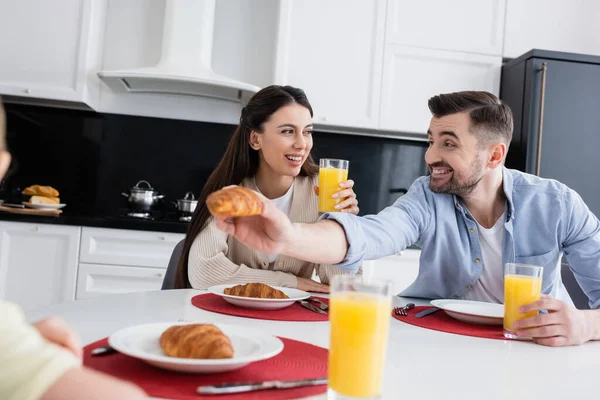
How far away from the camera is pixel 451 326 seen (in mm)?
1198

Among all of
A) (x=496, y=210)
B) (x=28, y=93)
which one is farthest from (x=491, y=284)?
(x=28, y=93)

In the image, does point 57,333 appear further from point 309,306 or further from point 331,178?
A: point 331,178

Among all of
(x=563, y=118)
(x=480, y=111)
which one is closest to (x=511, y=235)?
(x=480, y=111)

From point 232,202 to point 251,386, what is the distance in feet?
0.91

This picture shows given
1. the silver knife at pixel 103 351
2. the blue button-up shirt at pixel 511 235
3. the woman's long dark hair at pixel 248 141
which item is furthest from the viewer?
the woman's long dark hair at pixel 248 141

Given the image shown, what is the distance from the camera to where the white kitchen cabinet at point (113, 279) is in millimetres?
2863

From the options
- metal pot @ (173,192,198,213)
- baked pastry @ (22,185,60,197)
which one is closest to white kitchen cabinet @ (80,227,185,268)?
metal pot @ (173,192,198,213)

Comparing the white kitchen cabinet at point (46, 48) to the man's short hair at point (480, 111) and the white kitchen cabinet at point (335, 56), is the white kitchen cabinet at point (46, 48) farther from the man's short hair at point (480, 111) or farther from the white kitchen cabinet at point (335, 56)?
the man's short hair at point (480, 111)

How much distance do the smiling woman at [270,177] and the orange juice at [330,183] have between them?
2 centimetres

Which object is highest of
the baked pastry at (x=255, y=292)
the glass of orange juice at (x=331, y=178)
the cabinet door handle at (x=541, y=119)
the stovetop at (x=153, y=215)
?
the cabinet door handle at (x=541, y=119)

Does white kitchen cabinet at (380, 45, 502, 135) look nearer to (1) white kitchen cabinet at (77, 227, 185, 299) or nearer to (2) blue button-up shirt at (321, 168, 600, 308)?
(1) white kitchen cabinet at (77, 227, 185, 299)

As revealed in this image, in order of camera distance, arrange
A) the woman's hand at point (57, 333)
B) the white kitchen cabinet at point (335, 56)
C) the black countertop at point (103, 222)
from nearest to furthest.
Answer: the woman's hand at point (57, 333)
the black countertop at point (103, 222)
the white kitchen cabinet at point (335, 56)

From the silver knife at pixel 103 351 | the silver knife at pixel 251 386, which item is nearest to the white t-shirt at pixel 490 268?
the silver knife at pixel 251 386

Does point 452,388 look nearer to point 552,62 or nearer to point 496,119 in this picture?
point 496,119
